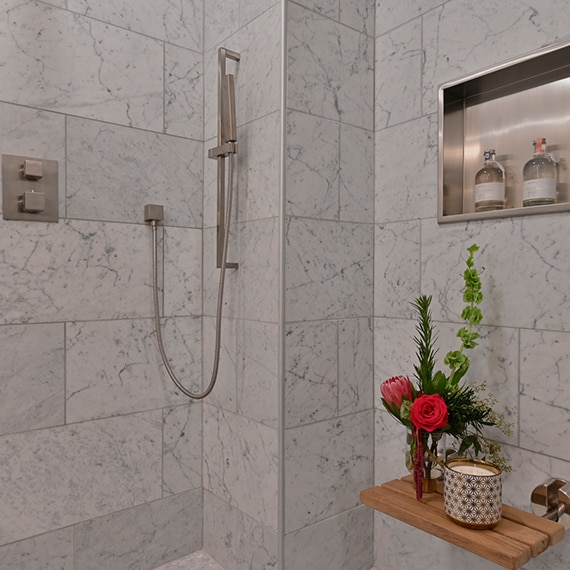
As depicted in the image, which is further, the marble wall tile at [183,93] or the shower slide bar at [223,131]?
the marble wall tile at [183,93]

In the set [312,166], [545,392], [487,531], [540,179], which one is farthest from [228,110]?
[487,531]

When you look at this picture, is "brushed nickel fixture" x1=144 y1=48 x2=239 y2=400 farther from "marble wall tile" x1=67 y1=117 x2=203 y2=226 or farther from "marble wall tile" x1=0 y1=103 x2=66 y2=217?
"marble wall tile" x1=0 y1=103 x2=66 y2=217

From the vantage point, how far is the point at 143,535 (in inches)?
62.9

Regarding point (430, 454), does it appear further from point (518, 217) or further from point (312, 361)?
point (518, 217)

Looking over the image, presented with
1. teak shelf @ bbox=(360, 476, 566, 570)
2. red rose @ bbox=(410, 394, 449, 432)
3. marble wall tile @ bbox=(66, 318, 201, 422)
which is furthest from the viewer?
marble wall tile @ bbox=(66, 318, 201, 422)

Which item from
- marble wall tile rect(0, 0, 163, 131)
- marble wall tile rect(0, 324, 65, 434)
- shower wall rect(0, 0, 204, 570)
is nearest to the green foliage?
shower wall rect(0, 0, 204, 570)

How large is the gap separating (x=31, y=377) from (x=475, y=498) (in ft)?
3.93

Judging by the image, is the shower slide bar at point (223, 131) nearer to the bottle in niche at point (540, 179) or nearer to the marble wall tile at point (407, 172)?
the marble wall tile at point (407, 172)

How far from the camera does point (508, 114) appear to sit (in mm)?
1334

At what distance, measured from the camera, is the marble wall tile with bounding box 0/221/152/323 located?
1379mm

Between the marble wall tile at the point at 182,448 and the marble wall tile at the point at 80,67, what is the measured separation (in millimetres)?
969

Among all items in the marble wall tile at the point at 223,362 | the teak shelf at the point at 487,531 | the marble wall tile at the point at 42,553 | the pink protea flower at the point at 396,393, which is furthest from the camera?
the marble wall tile at the point at 223,362

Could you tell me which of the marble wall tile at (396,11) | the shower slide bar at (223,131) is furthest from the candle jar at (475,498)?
the marble wall tile at (396,11)

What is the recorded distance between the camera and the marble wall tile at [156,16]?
4.95 ft
